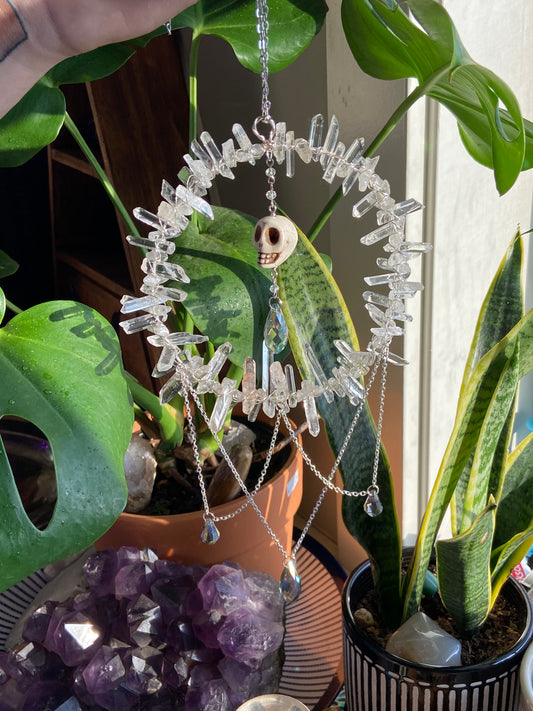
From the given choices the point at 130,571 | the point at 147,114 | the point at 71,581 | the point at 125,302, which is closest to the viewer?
the point at 125,302

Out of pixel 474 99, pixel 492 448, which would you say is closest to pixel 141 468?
pixel 492 448

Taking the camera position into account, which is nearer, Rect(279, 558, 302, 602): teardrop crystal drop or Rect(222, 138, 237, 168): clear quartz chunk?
Rect(222, 138, 237, 168): clear quartz chunk

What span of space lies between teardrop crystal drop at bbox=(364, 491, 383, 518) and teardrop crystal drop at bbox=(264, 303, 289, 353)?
15cm

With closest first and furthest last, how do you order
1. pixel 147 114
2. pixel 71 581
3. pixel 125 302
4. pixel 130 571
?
pixel 125 302
pixel 130 571
pixel 71 581
pixel 147 114

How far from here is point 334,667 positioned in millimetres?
727

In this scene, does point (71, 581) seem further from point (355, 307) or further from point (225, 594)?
point (355, 307)

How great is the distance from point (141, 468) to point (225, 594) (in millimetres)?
167

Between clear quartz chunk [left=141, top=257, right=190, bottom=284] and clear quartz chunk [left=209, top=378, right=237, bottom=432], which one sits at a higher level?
clear quartz chunk [left=141, top=257, right=190, bottom=284]

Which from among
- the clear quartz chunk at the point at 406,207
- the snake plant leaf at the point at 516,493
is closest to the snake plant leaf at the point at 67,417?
the clear quartz chunk at the point at 406,207

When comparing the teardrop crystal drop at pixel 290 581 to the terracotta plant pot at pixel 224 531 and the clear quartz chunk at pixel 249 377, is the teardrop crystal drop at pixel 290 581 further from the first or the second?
the clear quartz chunk at pixel 249 377

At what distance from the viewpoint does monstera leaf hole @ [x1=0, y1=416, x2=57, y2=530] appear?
2.40 feet

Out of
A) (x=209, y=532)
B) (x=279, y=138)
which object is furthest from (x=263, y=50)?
(x=209, y=532)

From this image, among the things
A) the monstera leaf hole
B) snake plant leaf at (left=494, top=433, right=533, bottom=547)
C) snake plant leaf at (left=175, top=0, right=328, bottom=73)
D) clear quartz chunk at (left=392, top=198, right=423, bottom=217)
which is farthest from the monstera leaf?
snake plant leaf at (left=494, top=433, right=533, bottom=547)

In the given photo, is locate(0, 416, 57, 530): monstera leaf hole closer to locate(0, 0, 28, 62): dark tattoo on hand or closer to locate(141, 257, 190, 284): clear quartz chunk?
locate(141, 257, 190, 284): clear quartz chunk
